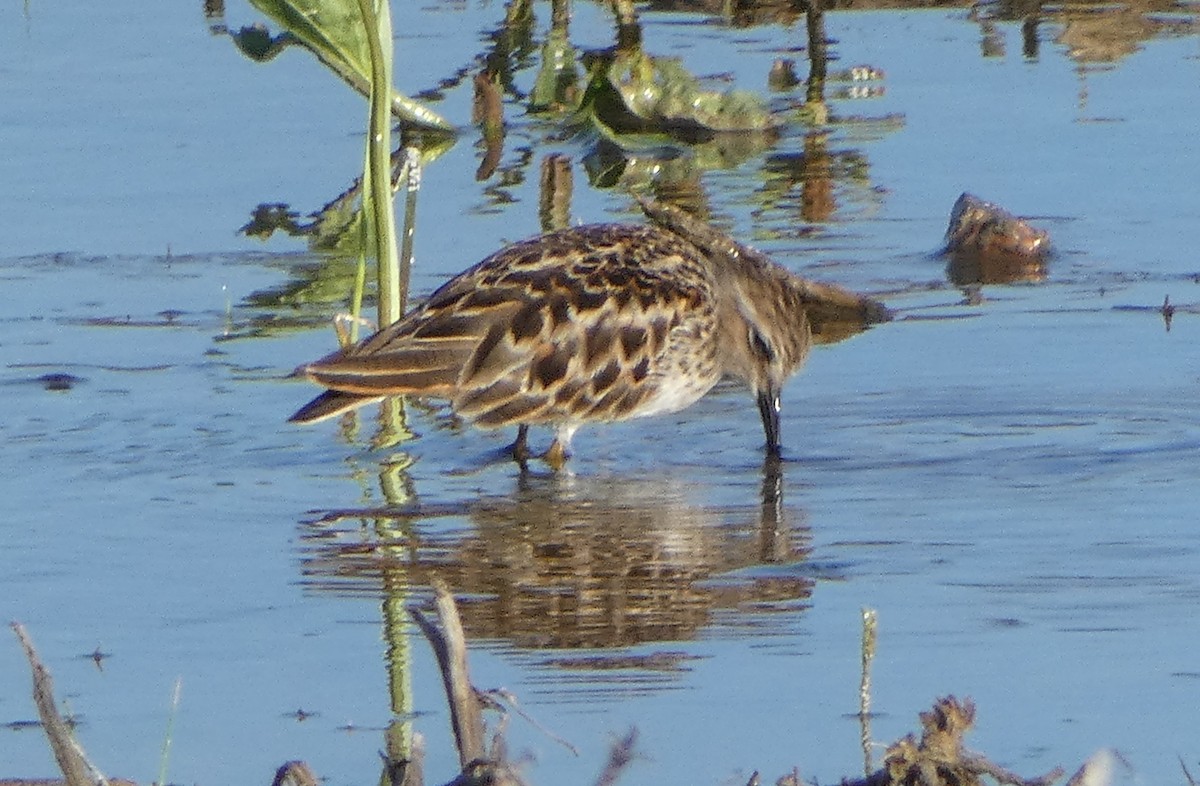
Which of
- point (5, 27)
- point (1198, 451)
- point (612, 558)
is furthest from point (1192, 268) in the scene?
point (5, 27)

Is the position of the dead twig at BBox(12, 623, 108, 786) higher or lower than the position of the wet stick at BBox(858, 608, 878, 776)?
higher

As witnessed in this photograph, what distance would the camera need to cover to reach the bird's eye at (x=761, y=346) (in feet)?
25.5

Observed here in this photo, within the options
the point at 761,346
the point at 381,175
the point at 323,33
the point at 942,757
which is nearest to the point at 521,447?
the point at 761,346

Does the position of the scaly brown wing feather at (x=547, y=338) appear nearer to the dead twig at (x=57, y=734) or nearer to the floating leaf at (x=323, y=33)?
the floating leaf at (x=323, y=33)

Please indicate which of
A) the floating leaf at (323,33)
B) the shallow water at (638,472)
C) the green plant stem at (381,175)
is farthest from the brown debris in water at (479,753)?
the floating leaf at (323,33)

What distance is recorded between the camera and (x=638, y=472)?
7426 mm

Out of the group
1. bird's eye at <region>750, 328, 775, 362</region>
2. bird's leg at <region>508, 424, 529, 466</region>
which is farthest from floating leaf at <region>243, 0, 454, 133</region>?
bird's eye at <region>750, 328, 775, 362</region>

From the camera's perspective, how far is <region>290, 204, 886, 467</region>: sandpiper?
7262 millimetres

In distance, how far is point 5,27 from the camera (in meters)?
13.2

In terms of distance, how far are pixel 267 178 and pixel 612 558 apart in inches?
176

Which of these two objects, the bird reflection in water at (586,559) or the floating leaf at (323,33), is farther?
the floating leaf at (323,33)

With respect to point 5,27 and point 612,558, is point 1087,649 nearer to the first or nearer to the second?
point 612,558

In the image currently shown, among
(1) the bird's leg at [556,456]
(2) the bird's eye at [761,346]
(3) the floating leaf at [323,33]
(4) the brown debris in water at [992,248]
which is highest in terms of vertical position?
(3) the floating leaf at [323,33]

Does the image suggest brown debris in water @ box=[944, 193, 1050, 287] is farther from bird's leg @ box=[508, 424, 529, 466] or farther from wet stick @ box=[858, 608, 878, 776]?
wet stick @ box=[858, 608, 878, 776]
